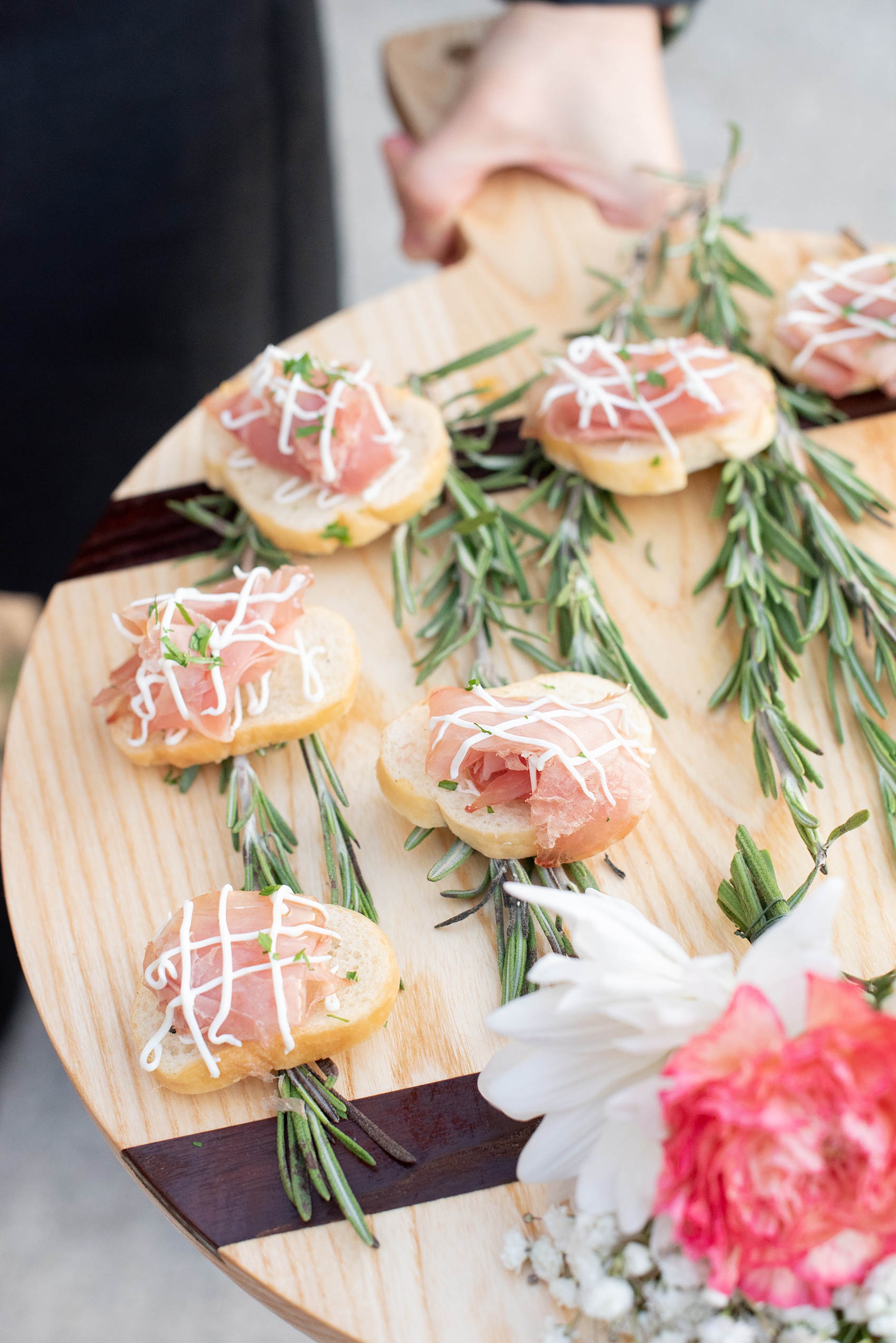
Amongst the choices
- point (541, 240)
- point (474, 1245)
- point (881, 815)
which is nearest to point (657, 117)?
point (541, 240)

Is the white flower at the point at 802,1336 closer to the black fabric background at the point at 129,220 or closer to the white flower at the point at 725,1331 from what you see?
the white flower at the point at 725,1331

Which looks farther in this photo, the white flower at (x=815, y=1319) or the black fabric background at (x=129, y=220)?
the black fabric background at (x=129, y=220)

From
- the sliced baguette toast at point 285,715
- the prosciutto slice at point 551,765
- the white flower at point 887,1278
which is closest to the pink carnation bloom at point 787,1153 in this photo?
the white flower at point 887,1278

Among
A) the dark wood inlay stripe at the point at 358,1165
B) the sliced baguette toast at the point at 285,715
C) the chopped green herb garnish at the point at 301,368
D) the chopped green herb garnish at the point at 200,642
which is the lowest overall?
the dark wood inlay stripe at the point at 358,1165

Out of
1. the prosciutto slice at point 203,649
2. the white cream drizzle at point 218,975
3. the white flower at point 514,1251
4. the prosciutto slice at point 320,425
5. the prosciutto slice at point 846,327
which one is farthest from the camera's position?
the prosciutto slice at point 846,327

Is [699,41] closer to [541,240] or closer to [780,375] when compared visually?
[541,240]

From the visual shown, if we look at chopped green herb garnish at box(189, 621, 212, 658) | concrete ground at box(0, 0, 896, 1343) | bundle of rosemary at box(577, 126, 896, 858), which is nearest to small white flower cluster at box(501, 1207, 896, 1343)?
bundle of rosemary at box(577, 126, 896, 858)

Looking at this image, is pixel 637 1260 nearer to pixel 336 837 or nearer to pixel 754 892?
pixel 754 892

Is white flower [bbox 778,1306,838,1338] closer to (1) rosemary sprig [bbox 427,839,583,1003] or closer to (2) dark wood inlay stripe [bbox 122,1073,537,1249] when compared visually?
(2) dark wood inlay stripe [bbox 122,1073,537,1249]
